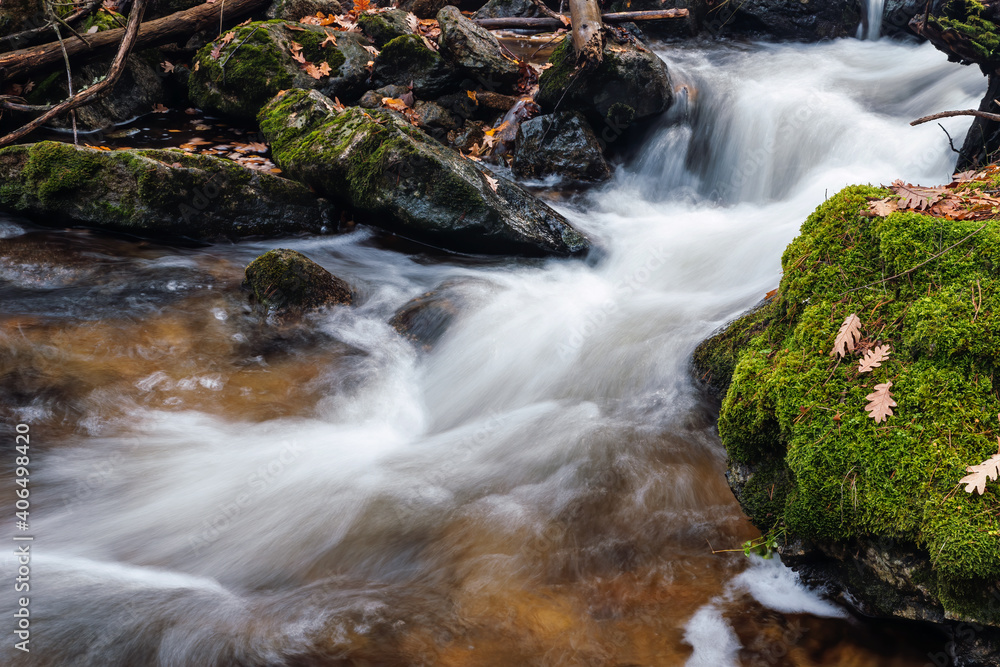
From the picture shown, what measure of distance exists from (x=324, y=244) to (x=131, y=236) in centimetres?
194

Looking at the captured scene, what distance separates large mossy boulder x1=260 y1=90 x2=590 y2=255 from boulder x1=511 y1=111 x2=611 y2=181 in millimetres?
1638

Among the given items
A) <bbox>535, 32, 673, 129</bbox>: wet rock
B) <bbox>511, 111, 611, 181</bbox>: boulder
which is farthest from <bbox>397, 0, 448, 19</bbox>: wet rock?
<bbox>511, 111, 611, 181</bbox>: boulder

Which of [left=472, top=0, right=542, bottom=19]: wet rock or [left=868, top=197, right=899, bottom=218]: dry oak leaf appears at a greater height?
[left=472, top=0, right=542, bottom=19]: wet rock

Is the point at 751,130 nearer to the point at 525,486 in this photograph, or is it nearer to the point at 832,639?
the point at 525,486

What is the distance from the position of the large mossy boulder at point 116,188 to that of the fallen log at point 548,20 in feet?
24.8

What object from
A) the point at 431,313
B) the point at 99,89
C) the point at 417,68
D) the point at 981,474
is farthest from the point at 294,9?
the point at 981,474

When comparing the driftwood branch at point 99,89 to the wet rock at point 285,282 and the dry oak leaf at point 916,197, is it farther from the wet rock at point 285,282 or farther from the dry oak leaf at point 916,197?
the dry oak leaf at point 916,197

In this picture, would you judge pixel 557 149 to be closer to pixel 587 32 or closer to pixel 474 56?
pixel 587 32

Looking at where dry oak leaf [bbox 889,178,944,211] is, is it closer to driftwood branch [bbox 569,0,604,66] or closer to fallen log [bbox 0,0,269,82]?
driftwood branch [bbox 569,0,604,66]

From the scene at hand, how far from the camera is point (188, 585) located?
130 inches

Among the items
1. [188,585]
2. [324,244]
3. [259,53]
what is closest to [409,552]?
[188,585]

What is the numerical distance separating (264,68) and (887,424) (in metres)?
8.93

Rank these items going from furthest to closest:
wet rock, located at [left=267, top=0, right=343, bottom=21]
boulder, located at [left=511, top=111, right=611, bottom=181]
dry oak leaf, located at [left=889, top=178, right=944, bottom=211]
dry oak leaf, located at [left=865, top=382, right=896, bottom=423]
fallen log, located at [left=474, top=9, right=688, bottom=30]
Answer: fallen log, located at [left=474, top=9, right=688, bottom=30] < wet rock, located at [left=267, top=0, right=343, bottom=21] < boulder, located at [left=511, top=111, right=611, bottom=181] < dry oak leaf, located at [left=889, top=178, right=944, bottom=211] < dry oak leaf, located at [left=865, top=382, right=896, bottom=423]

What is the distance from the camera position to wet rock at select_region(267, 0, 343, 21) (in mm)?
10594
